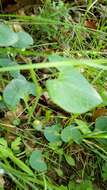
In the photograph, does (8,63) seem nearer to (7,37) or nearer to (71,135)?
(7,37)

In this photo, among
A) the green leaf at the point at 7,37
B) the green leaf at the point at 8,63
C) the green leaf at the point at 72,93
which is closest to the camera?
the green leaf at the point at 72,93

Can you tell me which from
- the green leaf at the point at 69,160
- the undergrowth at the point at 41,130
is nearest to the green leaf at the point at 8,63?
the undergrowth at the point at 41,130

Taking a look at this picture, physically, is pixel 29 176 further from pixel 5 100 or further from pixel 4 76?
pixel 4 76

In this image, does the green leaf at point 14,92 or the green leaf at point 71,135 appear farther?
the green leaf at point 71,135

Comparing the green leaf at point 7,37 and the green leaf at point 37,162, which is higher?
the green leaf at point 7,37

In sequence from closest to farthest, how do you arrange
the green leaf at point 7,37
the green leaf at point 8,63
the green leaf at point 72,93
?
the green leaf at point 72,93 → the green leaf at point 7,37 → the green leaf at point 8,63

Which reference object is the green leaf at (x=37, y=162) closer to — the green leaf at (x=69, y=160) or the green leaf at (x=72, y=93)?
the green leaf at (x=69, y=160)
